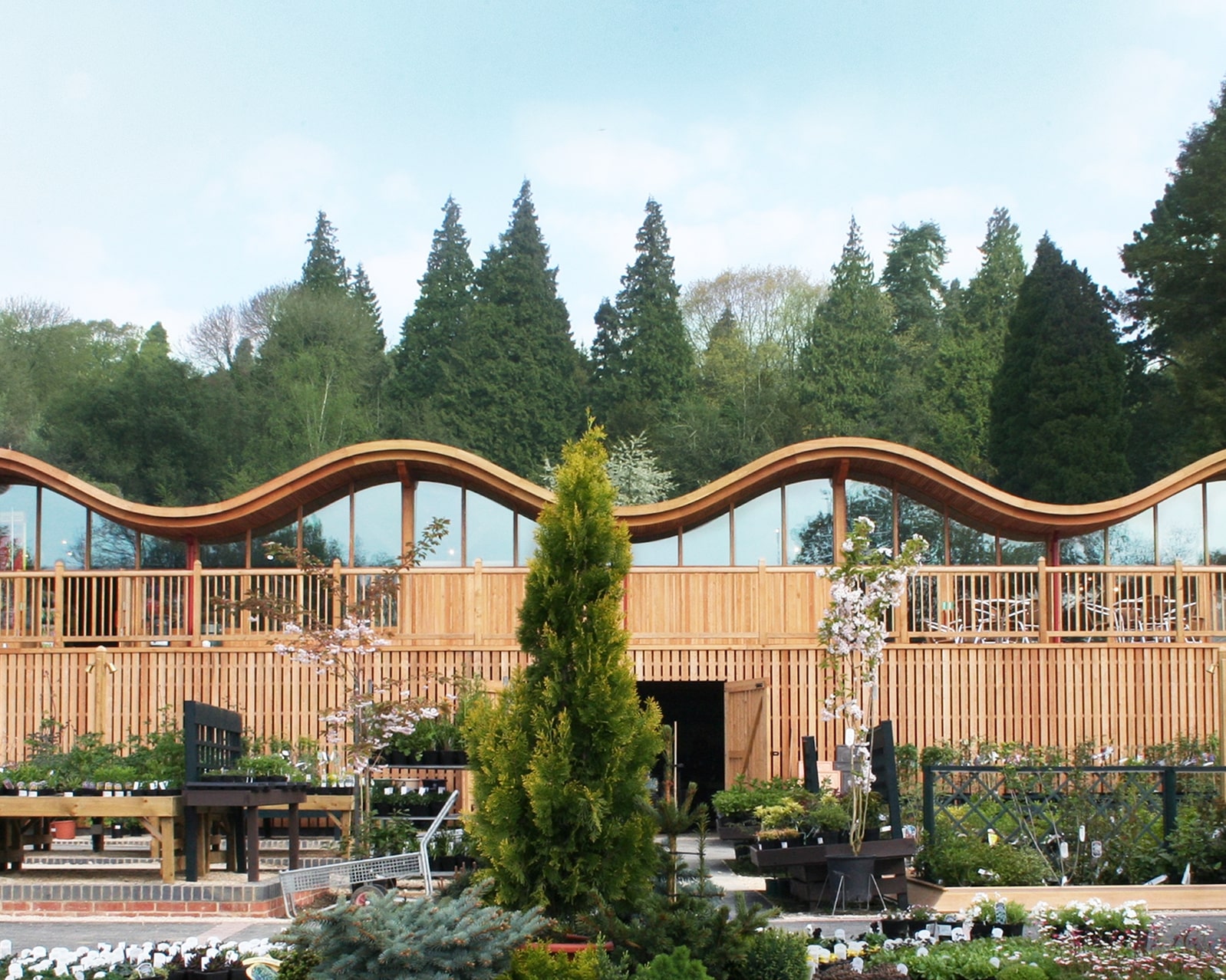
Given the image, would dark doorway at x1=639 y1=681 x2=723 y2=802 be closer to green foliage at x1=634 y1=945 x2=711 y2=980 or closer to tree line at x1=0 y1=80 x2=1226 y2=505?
green foliage at x1=634 y1=945 x2=711 y2=980

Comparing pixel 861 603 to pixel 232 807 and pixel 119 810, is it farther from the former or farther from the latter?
pixel 119 810

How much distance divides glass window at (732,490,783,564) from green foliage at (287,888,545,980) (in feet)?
44.3

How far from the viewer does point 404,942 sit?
6.20m

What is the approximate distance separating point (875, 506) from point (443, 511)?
18.6 ft

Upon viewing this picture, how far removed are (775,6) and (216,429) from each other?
60.3 feet

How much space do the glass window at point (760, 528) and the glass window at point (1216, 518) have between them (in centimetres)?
581

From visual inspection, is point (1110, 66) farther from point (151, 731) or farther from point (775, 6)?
point (151, 731)

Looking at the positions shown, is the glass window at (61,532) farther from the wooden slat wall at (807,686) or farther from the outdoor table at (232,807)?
the outdoor table at (232,807)

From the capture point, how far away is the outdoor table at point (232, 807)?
10.3 metres

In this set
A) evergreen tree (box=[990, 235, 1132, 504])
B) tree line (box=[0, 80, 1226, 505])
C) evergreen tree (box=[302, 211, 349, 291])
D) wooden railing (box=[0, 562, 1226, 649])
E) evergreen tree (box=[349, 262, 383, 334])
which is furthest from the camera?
evergreen tree (box=[302, 211, 349, 291])

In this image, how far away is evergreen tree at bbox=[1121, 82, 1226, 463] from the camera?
32.0 m

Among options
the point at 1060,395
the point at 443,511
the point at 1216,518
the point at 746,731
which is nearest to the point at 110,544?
the point at 443,511

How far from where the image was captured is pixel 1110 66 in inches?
1138

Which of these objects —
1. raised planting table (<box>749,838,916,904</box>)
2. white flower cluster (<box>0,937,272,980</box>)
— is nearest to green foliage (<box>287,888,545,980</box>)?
white flower cluster (<box>0,937,272,980</box>)
